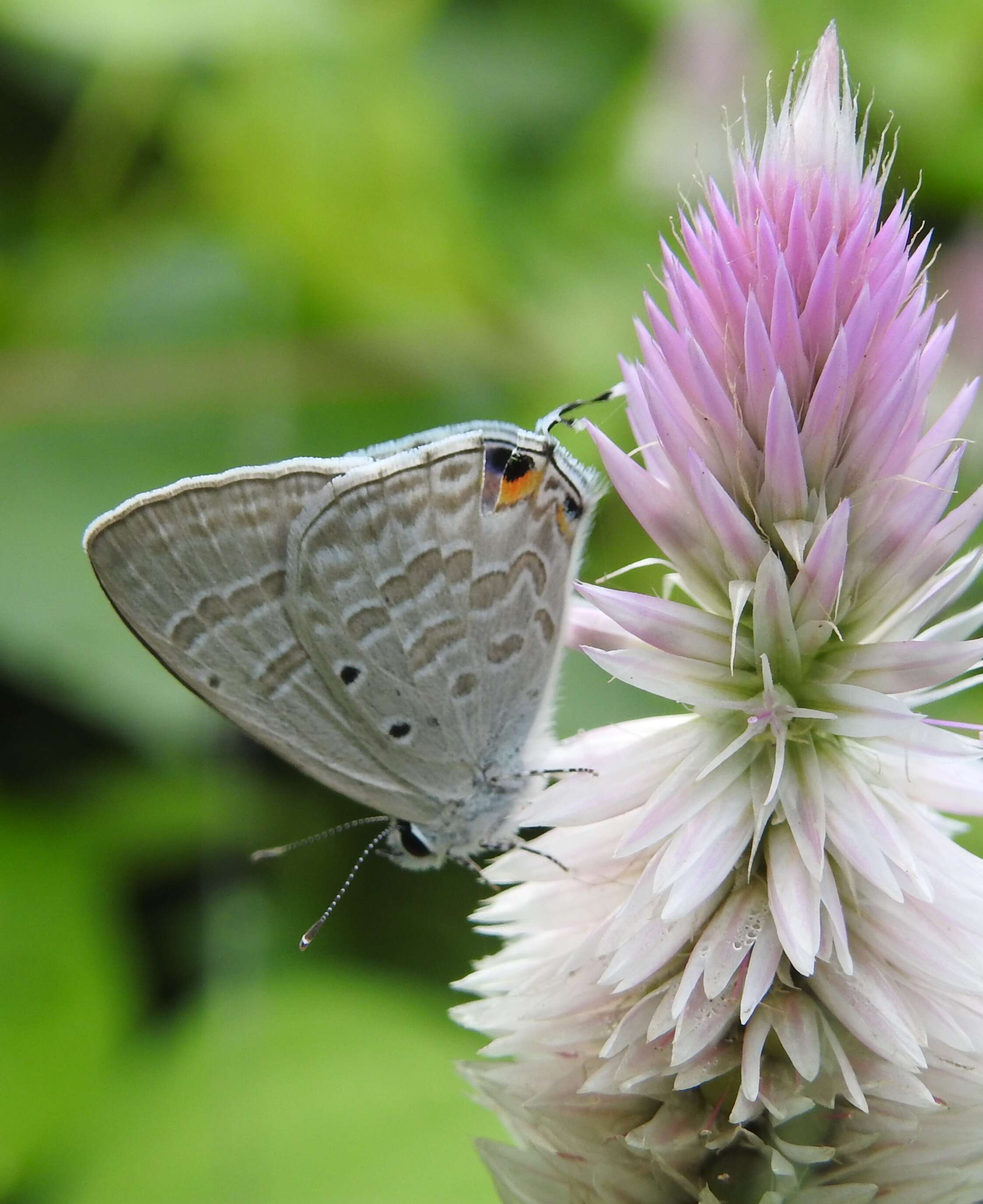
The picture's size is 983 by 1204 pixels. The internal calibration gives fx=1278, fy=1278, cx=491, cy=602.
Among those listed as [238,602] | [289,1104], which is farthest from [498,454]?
[289,1104]

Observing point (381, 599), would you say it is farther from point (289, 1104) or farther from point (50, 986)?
point (50, 986)

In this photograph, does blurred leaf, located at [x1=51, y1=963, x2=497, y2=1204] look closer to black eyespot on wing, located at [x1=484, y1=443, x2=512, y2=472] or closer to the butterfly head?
the butterfly head

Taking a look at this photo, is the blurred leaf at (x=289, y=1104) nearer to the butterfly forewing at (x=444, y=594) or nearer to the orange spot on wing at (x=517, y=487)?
the butterfly forewing at (x=444, y=594)

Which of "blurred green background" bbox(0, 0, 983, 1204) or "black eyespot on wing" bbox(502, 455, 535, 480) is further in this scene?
"blurred green background" bbox(0, 0, 983, 1204)

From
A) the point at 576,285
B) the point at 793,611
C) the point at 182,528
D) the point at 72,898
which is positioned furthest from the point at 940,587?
the point at 576,285

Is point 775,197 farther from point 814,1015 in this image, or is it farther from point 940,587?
point 814,1015

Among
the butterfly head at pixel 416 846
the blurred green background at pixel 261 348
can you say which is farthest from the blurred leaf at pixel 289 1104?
the butterfly head at pixel 416 846

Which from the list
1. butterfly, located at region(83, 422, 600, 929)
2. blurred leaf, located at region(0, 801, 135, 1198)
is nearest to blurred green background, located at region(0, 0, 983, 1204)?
blurred leaf, located at region(0, 801, 135, 1198)
